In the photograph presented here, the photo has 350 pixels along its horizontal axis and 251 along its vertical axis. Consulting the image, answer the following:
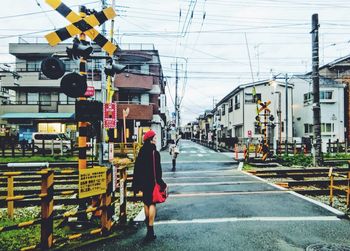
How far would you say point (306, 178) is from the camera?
44.2ft

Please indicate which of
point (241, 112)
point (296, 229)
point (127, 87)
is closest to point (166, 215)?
point (296, 229)

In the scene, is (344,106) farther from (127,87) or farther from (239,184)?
(239,184)

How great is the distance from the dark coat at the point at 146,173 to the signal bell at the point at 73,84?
1.55 m

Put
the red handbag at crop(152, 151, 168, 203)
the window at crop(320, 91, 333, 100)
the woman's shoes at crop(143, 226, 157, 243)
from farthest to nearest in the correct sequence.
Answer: the window at crop(320, 91, 333, 100)
the red handbag at crop(152, 151, 168, 203)
the woman's shoes at crop(143, 226, 157, 243)

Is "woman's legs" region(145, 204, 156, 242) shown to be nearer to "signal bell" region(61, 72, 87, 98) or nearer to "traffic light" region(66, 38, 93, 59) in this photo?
"signal bell" region(61, 72, 87, 98)

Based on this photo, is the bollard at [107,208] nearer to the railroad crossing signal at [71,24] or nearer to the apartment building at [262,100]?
the railroad crossing signal at [71,24]

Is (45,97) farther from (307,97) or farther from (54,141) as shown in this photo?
(307,97)

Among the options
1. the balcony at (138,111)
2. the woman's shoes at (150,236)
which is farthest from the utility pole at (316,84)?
the balcony at (138,111)

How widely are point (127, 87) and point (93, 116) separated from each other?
1086 inches

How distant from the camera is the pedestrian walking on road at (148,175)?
5.24 metres

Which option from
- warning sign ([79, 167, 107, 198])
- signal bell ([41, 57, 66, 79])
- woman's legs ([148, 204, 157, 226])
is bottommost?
woman's legs ([148, 204, 157, 226])

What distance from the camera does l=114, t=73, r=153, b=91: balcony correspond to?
32531 mm

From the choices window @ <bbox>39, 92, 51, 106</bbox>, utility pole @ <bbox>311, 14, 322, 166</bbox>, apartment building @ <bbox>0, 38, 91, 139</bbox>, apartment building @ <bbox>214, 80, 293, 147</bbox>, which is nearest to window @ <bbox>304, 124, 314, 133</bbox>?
apartment building @ <bbox>214, 80, 293, 147</bbox>

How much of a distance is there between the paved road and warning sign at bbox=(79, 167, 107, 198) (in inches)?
33.8
